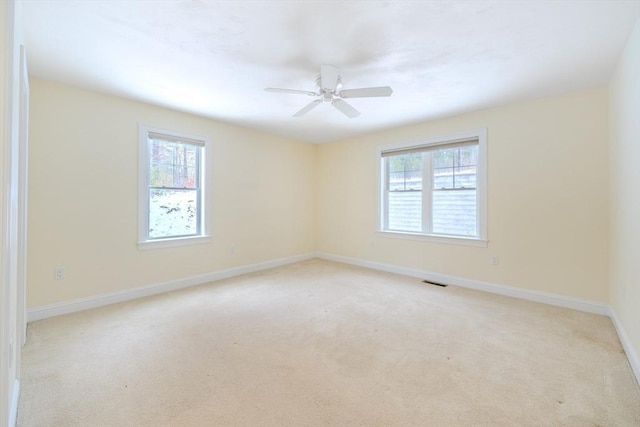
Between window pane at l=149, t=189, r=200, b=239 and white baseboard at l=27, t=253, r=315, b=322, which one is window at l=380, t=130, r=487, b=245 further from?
window pane at l=149, t=189, r=200, b=239

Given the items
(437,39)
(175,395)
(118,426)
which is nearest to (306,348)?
(175,395)

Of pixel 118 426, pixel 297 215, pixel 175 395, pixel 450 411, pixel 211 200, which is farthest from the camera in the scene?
pixel 297 215

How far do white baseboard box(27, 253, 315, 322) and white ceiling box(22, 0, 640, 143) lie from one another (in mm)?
2372

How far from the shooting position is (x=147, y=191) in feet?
11.9

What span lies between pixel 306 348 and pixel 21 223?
241cm

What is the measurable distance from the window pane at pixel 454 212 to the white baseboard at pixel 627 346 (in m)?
1.60

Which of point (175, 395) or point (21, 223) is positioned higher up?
point (21, 223)

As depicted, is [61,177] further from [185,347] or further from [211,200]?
[185,347]

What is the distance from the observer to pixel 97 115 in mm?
3225

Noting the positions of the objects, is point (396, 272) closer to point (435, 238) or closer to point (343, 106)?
point (435, 238)

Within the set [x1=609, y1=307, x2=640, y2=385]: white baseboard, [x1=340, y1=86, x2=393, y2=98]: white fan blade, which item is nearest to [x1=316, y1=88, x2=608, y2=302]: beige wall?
[x1=609, y1=307, x2=640, y2=385]: white baseboard

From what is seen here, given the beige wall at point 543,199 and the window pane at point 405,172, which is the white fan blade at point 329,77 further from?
the window pane at point 405,172

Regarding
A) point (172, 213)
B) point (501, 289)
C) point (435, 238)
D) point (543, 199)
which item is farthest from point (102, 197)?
point (543, 199)

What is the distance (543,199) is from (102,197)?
525 cm
